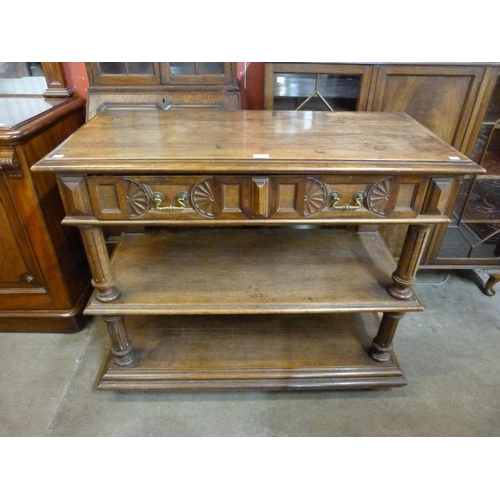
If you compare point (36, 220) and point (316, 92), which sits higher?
point (316, 92)

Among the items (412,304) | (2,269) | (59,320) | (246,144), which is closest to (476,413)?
(412,304)

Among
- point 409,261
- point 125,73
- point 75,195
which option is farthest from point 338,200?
point 125,73

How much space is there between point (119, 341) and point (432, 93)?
1.56 m

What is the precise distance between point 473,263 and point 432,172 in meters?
1.12

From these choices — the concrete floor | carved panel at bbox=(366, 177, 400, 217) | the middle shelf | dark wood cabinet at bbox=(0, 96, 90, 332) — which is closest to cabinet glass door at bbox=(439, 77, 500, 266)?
the concrete floor

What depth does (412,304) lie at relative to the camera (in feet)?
4.05

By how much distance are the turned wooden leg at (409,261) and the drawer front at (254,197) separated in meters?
0.10

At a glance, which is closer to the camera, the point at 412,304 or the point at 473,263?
the point at 412,304

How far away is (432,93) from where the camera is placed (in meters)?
1.45

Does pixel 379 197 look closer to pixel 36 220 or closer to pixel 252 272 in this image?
pixel 252 272

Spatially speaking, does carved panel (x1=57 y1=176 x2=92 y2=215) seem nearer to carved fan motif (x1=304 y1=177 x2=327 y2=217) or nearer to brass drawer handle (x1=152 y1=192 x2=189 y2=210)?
brass drawer handle (x1=152 y1=192 x2=189 y2=210)

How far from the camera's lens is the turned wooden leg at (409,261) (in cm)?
114

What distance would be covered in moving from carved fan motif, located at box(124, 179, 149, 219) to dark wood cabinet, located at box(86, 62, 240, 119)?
2.01 ft

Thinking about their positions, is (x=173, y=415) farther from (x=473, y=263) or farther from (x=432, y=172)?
(x=473, y=263)
